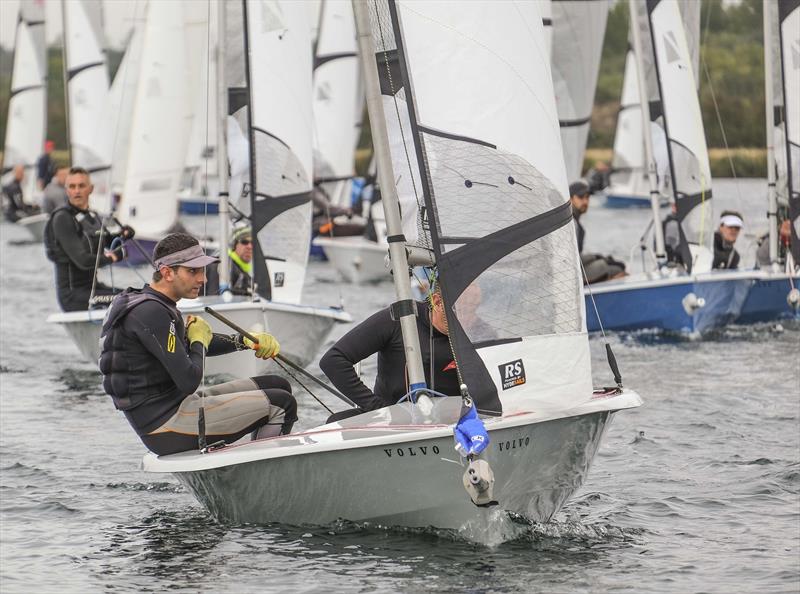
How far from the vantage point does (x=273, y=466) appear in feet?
21.8

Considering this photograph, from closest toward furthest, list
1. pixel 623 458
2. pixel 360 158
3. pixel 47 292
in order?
1. pixel 623 458
2. pixel 47 292
3. pixel 360 158

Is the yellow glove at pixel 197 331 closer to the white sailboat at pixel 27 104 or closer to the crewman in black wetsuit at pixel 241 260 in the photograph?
the crewman in black wetsuit at pixel 241 260

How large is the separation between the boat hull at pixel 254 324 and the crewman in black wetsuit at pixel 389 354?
13.5ft

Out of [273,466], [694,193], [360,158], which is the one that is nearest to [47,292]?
[694,193]

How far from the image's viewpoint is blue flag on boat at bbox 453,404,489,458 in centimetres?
595

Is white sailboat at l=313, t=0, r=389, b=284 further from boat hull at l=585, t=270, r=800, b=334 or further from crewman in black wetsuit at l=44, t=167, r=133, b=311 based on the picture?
crewman in black wetsuit at l=44, t=167, r=133, b=311

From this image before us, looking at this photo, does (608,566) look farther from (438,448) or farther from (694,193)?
(694,193)

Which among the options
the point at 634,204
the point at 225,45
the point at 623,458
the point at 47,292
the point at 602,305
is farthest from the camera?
the point at 634,204

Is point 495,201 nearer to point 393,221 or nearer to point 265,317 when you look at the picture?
point 393,221

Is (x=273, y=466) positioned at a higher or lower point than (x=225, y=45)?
lower

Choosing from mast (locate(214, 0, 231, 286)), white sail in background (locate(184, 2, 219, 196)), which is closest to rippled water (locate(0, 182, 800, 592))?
mast (locate(214, 0, 231, 286))

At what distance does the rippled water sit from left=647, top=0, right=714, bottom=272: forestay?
3.36 meters

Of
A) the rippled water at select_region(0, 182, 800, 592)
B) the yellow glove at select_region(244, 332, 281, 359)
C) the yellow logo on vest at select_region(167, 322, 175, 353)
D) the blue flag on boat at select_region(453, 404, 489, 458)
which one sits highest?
the yellow logo on vest at select_region(167, 322, 175, 353)

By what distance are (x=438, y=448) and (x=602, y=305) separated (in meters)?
8.25
